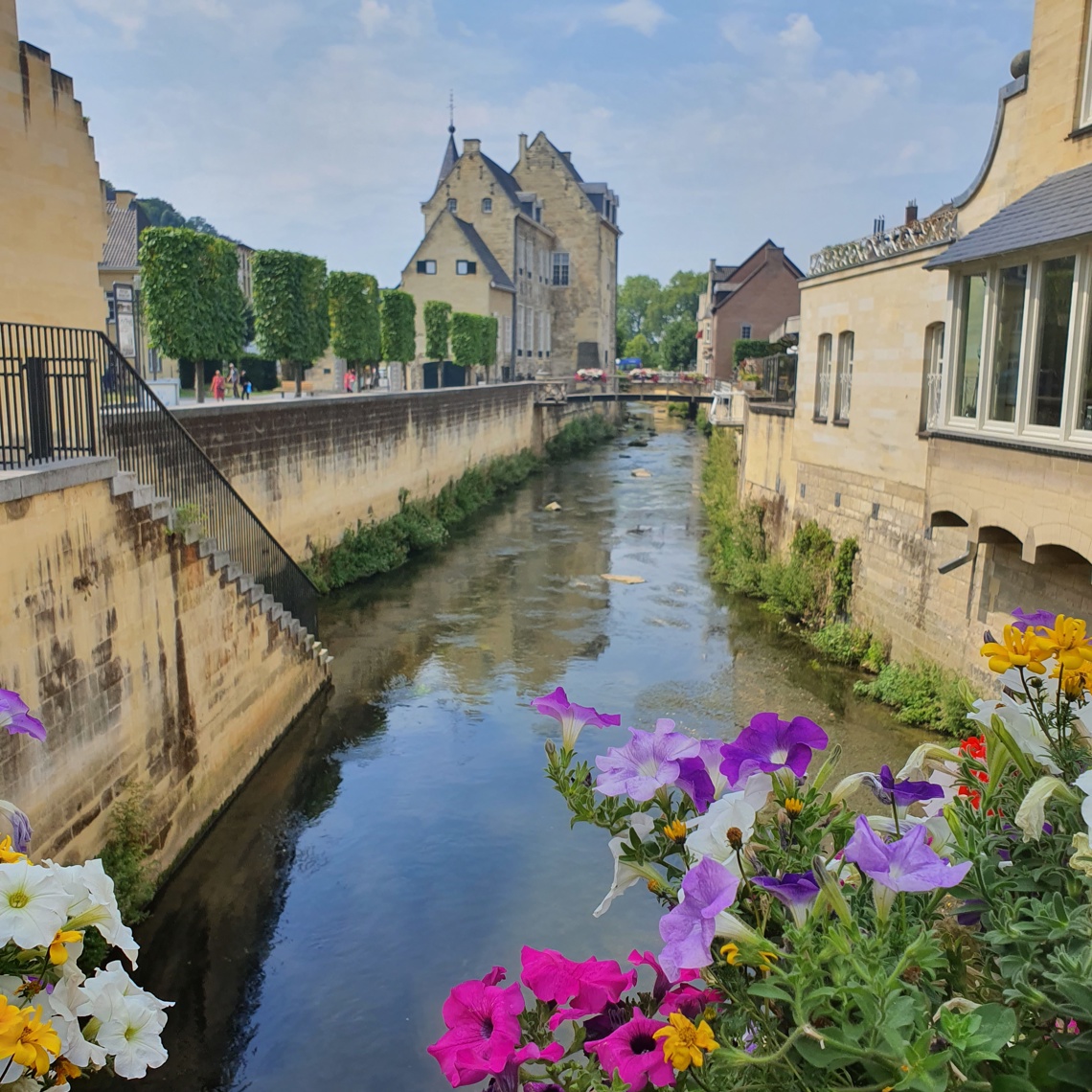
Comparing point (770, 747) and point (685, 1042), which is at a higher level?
point (770, 747)

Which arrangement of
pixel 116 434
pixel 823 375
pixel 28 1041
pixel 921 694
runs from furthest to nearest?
1. pixel 823 375
2. pixel 921 694
3. pixel 116 434
4. pixel 28 1041

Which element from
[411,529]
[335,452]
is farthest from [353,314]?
[335,452]

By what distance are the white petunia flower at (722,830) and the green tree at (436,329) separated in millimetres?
36643

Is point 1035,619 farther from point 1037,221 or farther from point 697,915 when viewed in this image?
point 1037,221

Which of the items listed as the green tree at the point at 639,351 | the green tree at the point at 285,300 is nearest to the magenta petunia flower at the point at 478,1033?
the green tree at the point at 285,300

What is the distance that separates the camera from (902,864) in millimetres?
1728

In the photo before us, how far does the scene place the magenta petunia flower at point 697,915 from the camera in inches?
66.9

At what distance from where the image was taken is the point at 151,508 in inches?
355

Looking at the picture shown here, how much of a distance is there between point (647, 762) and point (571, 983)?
457 millimetres

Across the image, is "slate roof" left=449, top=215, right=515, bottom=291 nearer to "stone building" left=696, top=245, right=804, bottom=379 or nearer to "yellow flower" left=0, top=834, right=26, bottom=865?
"stone building" left=696, top=245, right=804, bottom=379

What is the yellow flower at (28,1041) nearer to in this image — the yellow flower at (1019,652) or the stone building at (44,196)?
the yellow flower at (1019,652)

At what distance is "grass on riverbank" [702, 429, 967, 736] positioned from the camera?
1234 centimetres

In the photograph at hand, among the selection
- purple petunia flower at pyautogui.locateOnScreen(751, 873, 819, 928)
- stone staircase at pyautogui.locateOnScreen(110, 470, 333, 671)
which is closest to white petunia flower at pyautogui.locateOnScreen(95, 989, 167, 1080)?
purple petunia flower at pyautogui.locateOnScreen(751, 873, 819, 928)

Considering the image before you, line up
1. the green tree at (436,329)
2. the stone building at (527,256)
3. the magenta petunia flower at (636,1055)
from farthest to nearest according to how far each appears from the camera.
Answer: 1. the stone building at (527,256)
2. the green tree at (436,329)
3. the magenta petunia flower at (636,1055)
